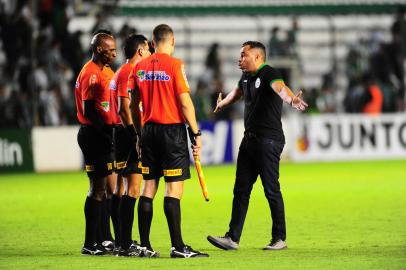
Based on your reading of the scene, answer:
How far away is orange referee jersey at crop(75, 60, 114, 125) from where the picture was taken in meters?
11.1

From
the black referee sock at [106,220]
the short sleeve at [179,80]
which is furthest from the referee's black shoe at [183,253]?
the short sleeve at [179,80]

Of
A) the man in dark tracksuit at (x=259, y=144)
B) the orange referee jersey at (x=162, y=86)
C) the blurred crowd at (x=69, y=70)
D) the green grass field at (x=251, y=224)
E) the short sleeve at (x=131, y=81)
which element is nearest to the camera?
the green grass field at (x=251, y=224)

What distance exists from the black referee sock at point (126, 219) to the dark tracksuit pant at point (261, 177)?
49.7 inches

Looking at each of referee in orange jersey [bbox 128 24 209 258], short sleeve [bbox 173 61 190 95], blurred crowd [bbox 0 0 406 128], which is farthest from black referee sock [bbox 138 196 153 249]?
blurred crowd [bbox 0 0 406 128]

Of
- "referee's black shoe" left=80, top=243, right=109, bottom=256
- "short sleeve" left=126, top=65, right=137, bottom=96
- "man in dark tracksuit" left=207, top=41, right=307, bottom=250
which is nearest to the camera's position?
"short sleeve" left=126, top=65, right=137, bottom=96

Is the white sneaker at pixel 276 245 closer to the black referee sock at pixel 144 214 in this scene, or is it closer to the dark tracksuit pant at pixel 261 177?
the dark tracksuit pant at pixel 261 177

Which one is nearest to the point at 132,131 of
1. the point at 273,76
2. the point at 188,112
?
the point at 188,112

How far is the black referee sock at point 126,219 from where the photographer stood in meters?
10.9

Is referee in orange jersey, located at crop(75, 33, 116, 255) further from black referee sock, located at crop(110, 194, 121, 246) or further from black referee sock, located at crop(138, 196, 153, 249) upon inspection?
black referee sock, located at crop(138, 196, 153, 249)

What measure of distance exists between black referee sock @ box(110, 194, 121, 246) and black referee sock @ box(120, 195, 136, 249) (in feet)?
1.47

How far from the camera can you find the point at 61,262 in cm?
1046

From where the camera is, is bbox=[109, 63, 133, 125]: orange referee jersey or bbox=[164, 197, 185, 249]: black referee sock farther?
bbox=[109, 63, 133, 125]: orange referee jersey

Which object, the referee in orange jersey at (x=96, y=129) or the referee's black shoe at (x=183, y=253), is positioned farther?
the referee in orange jersey at (x=96, y=129)

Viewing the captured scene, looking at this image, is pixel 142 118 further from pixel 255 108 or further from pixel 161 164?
pixel 255 108
